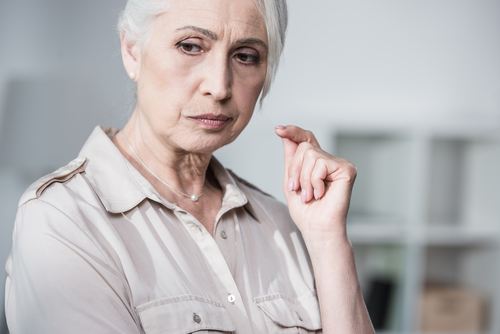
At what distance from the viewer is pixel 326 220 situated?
1.32m

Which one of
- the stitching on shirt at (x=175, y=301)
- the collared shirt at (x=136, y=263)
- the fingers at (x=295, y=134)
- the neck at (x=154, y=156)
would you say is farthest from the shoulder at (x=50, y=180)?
the fingers at (x=295, y=134)

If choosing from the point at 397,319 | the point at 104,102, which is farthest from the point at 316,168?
the point at 397,319

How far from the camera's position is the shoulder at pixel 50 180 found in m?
1.08

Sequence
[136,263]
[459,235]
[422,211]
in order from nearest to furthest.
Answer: [136,263] → [422,211] → [459,235]

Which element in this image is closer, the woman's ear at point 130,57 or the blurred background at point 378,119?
the woman's ear at point 130,57

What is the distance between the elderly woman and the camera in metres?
1.04

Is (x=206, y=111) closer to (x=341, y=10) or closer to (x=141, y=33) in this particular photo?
(x=141, y=33)

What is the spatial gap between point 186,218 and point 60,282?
0.30 metres

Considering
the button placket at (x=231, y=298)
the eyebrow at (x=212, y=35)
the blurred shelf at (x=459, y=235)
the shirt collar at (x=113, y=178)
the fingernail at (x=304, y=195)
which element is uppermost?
the eyebrow at (x=212, y=35)

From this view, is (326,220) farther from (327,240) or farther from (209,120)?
(209,120)

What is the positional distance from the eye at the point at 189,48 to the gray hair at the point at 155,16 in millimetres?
63

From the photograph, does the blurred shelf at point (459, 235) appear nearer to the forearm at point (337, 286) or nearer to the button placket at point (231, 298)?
the forearm at point (337, 286)

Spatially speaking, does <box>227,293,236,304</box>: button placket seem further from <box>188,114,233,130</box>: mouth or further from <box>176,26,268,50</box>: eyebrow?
<box>176,26,268,50</box>: eyebrow

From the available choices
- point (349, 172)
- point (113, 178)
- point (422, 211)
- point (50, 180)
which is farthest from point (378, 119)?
point (50, 180)
